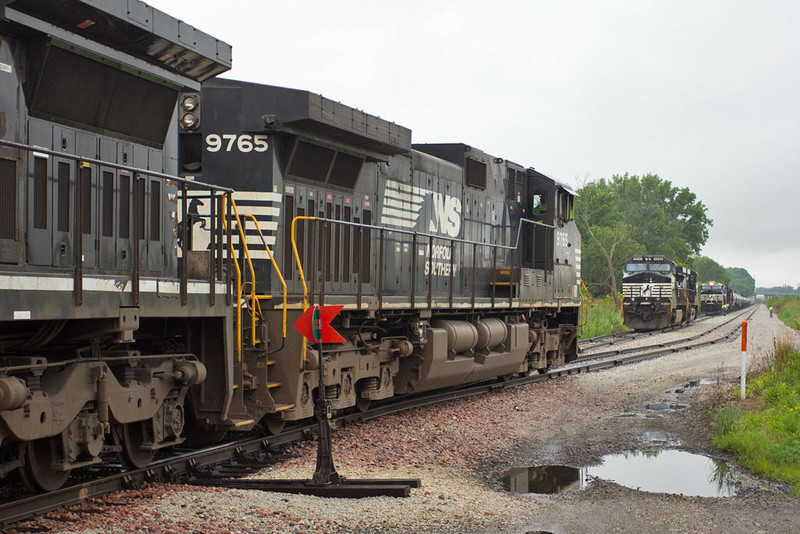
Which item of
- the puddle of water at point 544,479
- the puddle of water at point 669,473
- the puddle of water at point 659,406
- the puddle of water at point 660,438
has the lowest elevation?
the puddle of water at point 669,473

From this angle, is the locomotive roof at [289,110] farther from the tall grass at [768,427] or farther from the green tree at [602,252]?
the green tree at [602,252]

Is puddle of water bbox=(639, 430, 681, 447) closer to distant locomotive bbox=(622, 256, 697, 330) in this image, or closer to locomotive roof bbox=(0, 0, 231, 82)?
locomotive roof bbox=(0, 0, 231, 82)

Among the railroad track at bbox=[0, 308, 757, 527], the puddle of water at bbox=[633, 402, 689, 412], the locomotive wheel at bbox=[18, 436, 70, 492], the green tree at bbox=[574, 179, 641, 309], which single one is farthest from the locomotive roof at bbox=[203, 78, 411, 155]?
the green tree at bbox=[574, 179, 641, 309]

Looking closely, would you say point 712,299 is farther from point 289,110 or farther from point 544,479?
point 289,110

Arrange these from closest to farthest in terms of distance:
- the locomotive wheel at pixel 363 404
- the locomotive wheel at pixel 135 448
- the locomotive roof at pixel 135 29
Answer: the locomotive roof at pixel 135 29
the locomotive wheel at pixel 135 448
the locomotive wheel at pixel 363 404

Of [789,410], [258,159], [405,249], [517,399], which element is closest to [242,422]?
[258,159]

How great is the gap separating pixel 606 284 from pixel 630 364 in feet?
129

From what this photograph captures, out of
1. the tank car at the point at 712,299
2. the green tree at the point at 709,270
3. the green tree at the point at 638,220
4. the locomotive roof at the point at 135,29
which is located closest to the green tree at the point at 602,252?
the green tree at the point at 638,220

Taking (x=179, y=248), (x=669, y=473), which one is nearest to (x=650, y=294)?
(x=669, y=473)

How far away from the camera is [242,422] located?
720cm

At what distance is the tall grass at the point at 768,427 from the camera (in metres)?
7.71

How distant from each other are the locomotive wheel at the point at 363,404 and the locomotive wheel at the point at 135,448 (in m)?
3.98

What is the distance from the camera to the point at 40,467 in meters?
5.52

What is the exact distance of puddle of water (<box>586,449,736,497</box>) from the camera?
23.5 feet
